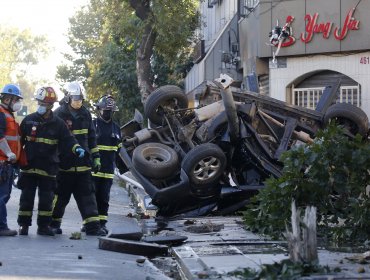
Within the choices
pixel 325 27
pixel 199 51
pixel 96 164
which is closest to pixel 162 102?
pixel 96 164

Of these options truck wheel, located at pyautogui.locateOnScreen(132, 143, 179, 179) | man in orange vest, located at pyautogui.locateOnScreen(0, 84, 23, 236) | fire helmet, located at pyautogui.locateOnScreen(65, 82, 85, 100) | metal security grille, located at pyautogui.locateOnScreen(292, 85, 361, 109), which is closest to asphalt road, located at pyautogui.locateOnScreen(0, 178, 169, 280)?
man in orange vest, located at pyautogui.locateOnScreen(0, 84, 23, 236)

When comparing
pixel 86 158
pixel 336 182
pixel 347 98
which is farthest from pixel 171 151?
pixel 347 98

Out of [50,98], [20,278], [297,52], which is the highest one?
[297,52]

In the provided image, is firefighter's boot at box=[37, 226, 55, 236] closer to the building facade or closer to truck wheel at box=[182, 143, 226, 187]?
truck wheel at box=[182, 143, 226, 187]

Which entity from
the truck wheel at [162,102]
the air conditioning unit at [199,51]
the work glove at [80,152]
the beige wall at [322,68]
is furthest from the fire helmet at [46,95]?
the air conditioning unit at [199,51]

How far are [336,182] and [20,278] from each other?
14.0 ft

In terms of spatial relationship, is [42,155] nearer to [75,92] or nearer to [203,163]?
[75,92]

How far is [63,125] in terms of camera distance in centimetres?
1227

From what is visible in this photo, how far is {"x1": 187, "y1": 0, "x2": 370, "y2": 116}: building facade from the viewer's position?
2130 cm

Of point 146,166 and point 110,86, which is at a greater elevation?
point 110,86

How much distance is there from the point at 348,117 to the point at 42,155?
5.48m

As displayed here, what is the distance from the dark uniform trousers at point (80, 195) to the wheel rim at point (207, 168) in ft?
6.51

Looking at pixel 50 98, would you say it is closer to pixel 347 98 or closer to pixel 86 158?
pixel 86 158

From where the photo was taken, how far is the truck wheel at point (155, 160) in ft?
47.1
